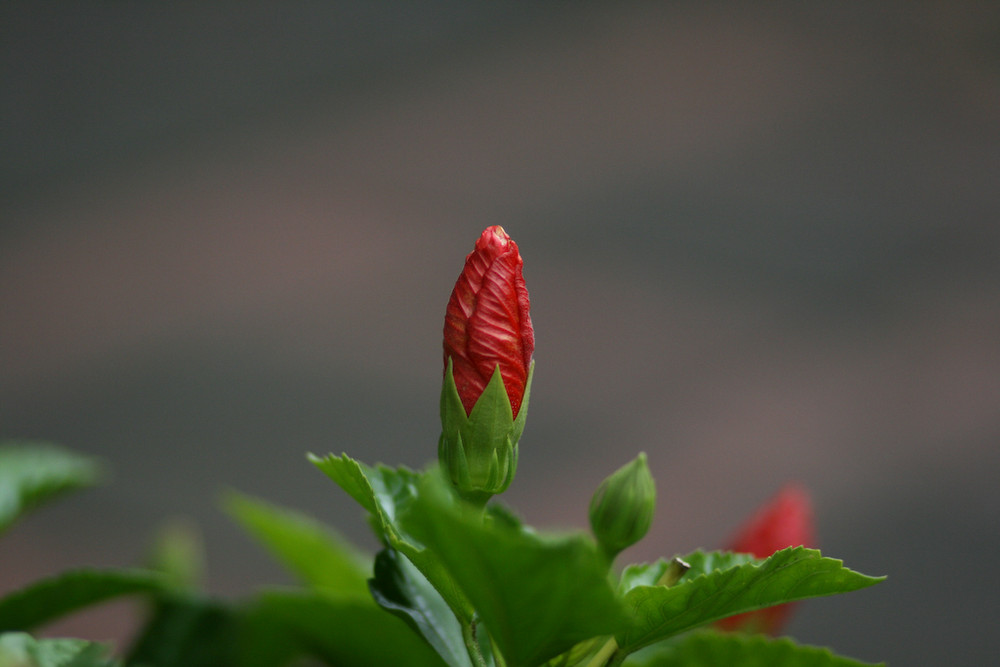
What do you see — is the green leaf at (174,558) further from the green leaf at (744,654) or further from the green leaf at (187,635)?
the green leaf at (744,654)

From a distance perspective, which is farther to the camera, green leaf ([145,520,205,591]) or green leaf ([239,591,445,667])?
green leaf ([145,520,205,591])

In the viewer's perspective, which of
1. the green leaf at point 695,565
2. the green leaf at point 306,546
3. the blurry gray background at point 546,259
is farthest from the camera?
the blurry gray background at point 546,259

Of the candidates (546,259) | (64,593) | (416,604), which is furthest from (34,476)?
(546,259)

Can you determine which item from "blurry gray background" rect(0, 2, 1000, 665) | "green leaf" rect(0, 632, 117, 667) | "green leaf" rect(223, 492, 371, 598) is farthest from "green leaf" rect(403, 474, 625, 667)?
"blurry gray background" rect(0, 2, 1000, 665)

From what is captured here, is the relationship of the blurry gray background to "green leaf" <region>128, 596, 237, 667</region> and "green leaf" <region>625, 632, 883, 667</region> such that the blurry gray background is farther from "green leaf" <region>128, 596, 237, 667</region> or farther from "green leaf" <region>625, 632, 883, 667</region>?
"green leaf" <region>625, 632, 883, 667</region>

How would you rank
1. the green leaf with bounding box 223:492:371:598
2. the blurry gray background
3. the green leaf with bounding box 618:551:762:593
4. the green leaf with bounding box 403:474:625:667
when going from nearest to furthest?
the green leaf with bounding box 403:474:625:667 < the green leaf with bounding box 618:551:762:593 < the green leaf with bounding box 223:492:371:598 < the blurry gray background

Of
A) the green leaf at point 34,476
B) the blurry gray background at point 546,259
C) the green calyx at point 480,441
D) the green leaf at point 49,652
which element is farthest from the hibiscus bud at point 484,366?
the blurry gray background at point 546,259

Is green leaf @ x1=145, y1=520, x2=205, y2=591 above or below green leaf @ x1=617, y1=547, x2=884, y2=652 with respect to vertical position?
above
